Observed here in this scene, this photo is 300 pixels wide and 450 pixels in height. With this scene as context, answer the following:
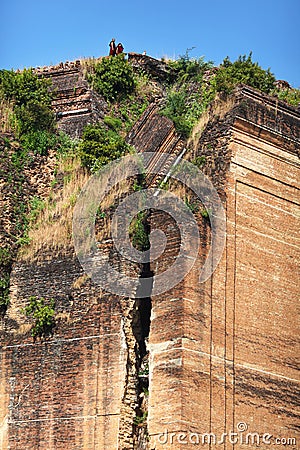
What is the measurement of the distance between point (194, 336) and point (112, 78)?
10.1 meters

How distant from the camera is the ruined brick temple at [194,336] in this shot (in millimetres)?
21359

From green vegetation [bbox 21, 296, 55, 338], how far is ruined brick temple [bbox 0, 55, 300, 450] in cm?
19

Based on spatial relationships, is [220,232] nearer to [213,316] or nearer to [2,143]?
[213,316]

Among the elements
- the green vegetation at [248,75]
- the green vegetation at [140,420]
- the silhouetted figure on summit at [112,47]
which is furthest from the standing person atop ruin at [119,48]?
the green vegetation at [140,420]

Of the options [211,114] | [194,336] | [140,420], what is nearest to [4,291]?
[140,420]

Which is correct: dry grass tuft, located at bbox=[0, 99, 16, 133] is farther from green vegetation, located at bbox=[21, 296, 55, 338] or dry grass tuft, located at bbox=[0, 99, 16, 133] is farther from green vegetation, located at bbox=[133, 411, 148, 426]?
green vegetation, located at bbox=[133, 411, 148, 426]

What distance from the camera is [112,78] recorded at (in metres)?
29.2

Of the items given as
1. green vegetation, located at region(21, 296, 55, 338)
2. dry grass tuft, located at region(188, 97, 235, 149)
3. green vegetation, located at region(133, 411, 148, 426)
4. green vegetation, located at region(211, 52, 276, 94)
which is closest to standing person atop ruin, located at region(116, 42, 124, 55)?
green vegetation, located at region(211, 52, 276, 94)

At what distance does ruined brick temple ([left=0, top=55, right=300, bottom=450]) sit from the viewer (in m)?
21.4

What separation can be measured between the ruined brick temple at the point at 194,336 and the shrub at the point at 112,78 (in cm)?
478

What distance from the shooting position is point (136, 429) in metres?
21.9

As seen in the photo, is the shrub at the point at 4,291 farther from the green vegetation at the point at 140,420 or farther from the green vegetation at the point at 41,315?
the green vegetation at the point at 140,420

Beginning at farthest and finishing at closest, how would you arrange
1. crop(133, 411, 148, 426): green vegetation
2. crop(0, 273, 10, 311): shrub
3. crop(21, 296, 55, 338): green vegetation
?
crop(0, 273, 10, 311): shrub
crop(21, 296, 55, 338): green vegetation
crop(133, 411, 148, 426): green vegetation

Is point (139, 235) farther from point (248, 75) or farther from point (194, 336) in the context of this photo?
point (248, 75)
